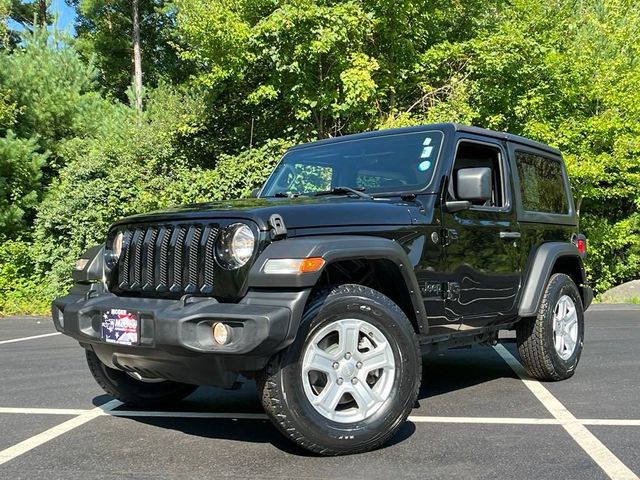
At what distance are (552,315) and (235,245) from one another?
3128 millimetres

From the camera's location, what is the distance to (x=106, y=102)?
20.1 metres

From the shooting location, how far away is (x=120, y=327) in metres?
3.73

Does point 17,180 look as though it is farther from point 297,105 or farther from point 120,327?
point 120,327

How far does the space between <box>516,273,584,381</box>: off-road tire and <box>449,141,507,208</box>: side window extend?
37.0 inches

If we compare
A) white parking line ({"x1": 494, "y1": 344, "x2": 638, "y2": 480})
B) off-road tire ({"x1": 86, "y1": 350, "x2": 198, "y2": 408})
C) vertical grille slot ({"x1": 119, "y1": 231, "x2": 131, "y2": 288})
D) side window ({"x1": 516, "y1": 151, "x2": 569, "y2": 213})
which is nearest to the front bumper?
vertical grille slot ({"x1": 119, "y1": 231, "x2": 131, "y2": 288})

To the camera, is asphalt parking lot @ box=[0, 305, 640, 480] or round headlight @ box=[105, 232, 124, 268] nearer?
asphalt parking lot @ box=[0, 305, 640, 480]

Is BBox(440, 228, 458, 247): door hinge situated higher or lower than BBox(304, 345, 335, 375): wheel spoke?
higher

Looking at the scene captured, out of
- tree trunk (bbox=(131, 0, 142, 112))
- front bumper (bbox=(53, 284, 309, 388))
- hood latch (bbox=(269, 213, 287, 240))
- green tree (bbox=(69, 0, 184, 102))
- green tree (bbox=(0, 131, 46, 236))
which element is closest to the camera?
front bumper (bbox=(53, 284, 309, 388))

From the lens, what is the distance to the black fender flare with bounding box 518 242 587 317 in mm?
5266

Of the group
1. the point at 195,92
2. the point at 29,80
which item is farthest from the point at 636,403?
the point at 29,80

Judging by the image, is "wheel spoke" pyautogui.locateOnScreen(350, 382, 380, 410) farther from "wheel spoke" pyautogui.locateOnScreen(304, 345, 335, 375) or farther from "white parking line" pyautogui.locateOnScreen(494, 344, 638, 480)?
"white parking line" pyautogui.locateOnScreen(494, 344, 638, 480)

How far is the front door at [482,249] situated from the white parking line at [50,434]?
2.56m

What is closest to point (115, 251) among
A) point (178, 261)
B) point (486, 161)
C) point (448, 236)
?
point (178, 261)

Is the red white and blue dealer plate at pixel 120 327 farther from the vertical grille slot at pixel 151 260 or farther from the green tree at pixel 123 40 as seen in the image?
the green tree at pixel 123 40
